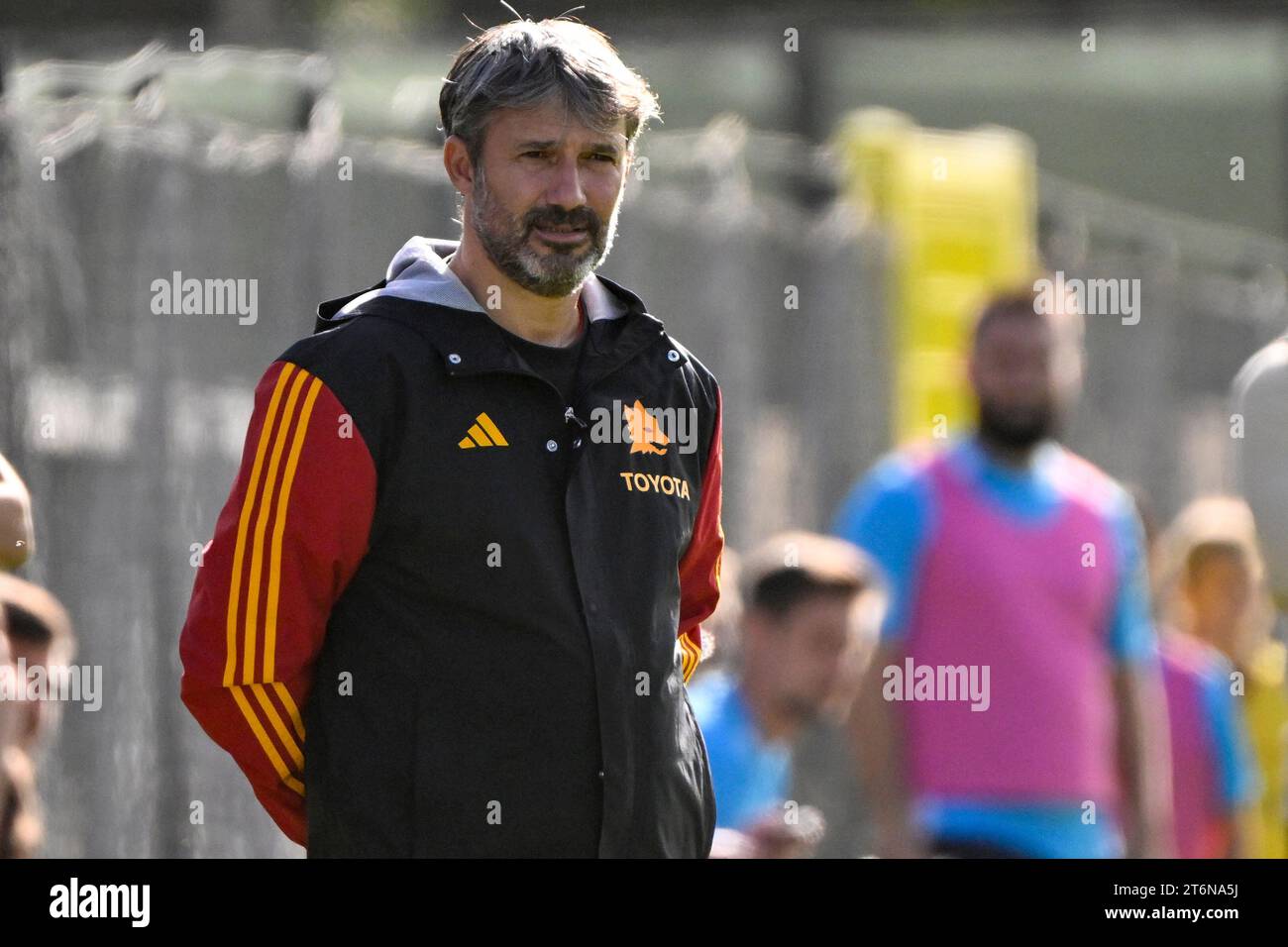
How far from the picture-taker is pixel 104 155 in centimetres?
488

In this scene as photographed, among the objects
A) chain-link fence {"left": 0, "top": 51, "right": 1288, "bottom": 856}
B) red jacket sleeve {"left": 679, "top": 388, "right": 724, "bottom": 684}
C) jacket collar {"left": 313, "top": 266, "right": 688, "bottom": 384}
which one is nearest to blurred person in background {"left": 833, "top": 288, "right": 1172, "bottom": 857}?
chain-link fence {"left": 0, "top": 51, "right": 1288, "bottom": 856}

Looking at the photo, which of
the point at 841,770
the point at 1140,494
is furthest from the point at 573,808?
the point at 1140,494

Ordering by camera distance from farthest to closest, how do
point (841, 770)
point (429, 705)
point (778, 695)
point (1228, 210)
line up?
point (1228, 210) < point (841, 770) < point (778, 695) < point (429, 705)

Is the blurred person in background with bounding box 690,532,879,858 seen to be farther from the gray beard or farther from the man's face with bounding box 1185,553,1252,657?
the gray beard

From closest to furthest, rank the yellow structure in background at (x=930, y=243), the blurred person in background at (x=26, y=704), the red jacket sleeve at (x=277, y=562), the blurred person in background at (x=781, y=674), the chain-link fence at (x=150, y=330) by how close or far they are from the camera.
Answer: the red jacket sleeve at (x=277, y=562) → the blurred person in background at (x=26, y=704) → the chain-link fence at (x=150, y=330) → the blurred person in background at (x=781, y=674) → the yellow structure in background at (x=930, y=243)

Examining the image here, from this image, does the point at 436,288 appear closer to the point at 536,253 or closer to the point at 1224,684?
the point at 536,253

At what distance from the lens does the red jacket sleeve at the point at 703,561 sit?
3414mm

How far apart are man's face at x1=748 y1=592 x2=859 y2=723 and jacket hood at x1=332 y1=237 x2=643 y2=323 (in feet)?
6.90

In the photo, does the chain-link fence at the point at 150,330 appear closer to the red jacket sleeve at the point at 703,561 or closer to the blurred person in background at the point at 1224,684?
the red jacket sleeve at the point at 703,561

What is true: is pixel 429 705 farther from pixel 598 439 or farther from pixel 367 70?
pixel 367 70

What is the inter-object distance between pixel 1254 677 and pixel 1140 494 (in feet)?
3.34

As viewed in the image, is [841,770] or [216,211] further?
[841,770]

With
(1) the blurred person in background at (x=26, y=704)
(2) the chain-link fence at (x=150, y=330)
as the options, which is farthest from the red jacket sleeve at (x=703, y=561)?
(2) the chain-link fence at (x=150, y=330)

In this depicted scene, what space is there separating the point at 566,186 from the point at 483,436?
0.38m
